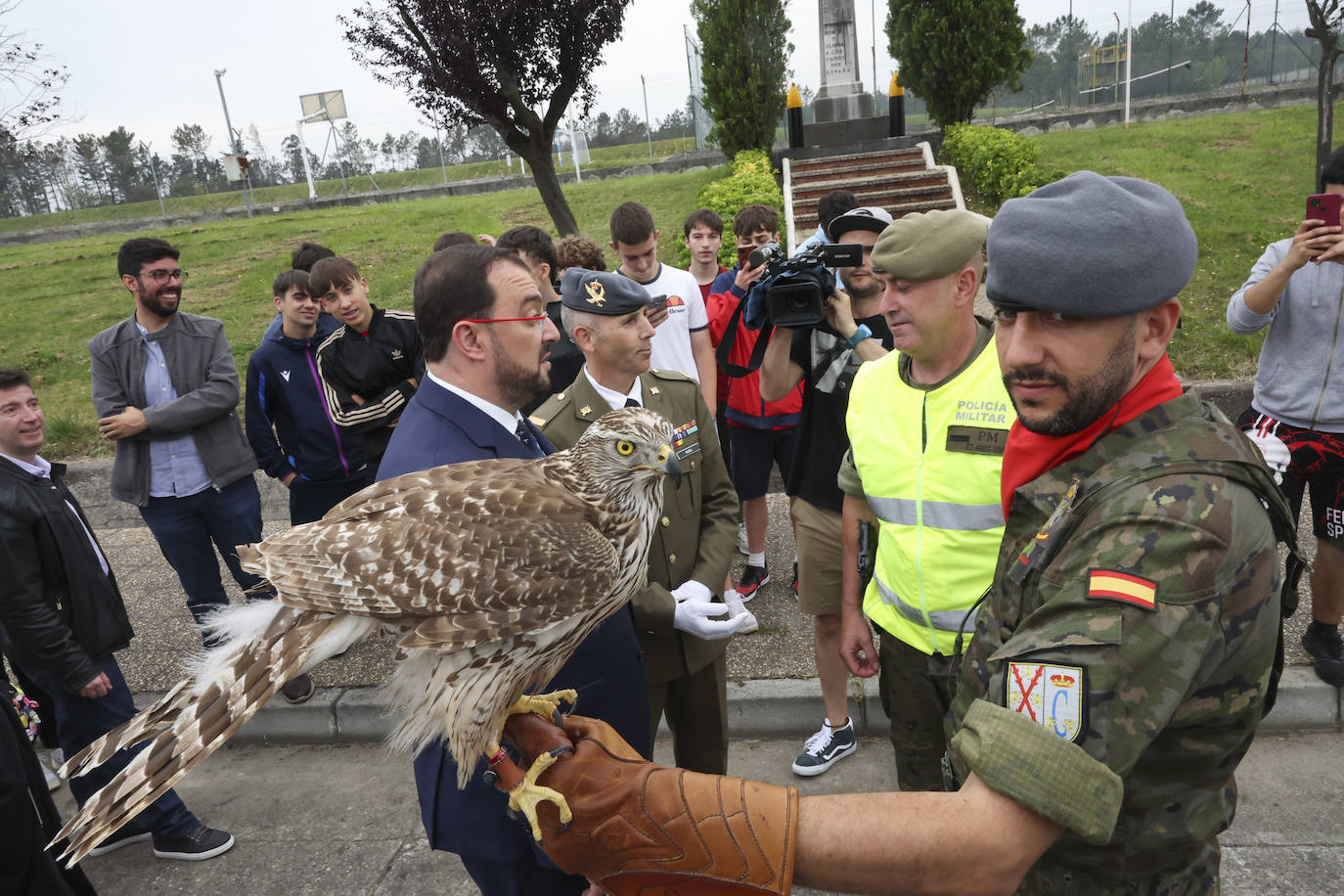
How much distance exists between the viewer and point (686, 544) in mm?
3381

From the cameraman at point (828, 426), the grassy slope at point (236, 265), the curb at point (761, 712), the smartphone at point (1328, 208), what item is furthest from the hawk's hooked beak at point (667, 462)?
the grassy slope at point (236, 265)

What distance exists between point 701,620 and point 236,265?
1832 cm

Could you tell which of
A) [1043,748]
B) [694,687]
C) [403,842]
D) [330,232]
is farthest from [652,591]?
[330,232]

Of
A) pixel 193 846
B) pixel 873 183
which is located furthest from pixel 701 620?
pixel 873 183

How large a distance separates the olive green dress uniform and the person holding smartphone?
2.92 meters

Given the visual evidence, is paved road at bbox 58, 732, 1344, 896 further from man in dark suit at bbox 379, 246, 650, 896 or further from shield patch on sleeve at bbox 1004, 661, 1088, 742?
shield patch on sleeve at bbox 1004, 661, 1088, 742

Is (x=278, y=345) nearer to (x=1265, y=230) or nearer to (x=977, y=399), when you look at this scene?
(x=977, y=399)

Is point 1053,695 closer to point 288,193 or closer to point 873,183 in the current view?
point 873,183

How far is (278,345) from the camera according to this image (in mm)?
5590

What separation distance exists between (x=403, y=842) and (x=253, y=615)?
2655mm

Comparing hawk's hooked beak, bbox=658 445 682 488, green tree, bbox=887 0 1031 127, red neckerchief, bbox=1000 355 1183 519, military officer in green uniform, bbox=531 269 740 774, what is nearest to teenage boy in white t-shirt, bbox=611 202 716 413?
military officer in green uniform, bbox=531 269 740 774

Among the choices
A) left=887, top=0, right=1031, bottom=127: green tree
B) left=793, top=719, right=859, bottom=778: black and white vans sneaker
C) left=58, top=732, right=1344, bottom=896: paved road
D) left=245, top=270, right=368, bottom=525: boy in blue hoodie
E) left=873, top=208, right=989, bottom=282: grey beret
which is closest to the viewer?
left=873, top=208, right=989, bottom=282: grey beret

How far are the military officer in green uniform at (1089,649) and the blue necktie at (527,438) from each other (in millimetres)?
1185

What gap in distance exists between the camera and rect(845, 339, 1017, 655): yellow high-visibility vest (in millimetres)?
2664
